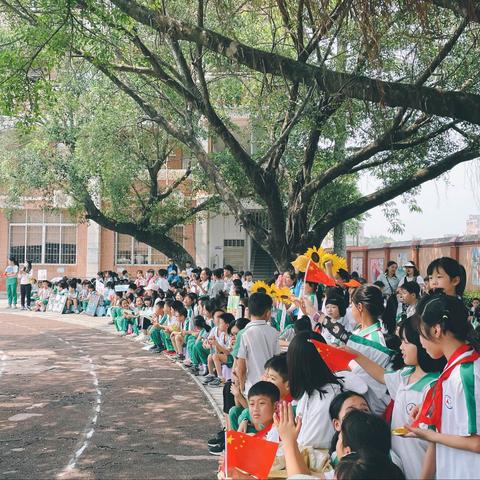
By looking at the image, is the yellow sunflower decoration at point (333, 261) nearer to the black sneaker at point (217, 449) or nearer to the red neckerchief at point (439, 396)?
the black sneaker at point (217, 449)

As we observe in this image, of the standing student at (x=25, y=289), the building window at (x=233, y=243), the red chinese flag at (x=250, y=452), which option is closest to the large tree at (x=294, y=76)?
the red chinese flag at (x=250, y=452)

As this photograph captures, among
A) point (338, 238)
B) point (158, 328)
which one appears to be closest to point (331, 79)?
point (158, 328)

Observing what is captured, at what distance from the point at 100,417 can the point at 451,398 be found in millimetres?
5887

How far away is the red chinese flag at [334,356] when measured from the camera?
4.26 m

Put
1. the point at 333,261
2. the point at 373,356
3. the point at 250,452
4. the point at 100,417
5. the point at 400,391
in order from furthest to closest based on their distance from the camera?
the point at 100,417
the point at 333,261
the point at 373,356
the point at 400,391
the point at 250,452

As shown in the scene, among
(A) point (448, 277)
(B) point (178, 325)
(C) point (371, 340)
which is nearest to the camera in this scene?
(C) point (371, 340)

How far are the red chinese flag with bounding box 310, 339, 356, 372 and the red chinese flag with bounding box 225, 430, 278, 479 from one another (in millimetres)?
864

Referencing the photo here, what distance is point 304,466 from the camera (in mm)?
3510

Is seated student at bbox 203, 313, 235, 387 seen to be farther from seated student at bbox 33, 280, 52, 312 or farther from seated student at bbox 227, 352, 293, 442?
seated student at bbox 33, 280, 52, 312

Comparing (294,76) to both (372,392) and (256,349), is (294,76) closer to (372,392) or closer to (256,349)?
(256,349)

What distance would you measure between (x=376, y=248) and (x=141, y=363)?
16.1 meters

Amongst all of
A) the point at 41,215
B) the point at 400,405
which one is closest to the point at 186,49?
the point at 400,405

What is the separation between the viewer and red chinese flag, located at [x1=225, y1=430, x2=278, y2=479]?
3574mm

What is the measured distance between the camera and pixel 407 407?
3748 millimetres
